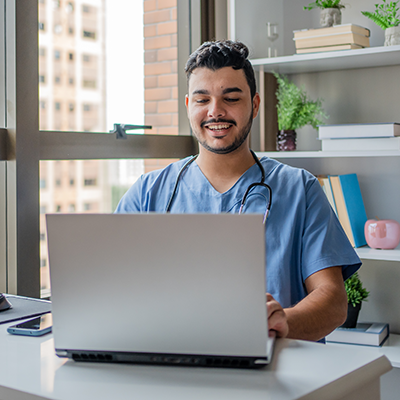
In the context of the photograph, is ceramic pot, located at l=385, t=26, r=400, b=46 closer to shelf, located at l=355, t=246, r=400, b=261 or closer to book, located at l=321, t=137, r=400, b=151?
book, located at l=321, t=137, r=400, b=151

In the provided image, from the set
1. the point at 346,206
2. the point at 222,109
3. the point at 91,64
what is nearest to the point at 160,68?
the point at 91,64

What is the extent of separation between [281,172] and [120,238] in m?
0.87

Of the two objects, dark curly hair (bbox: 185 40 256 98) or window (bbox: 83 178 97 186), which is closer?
dark curly hair (bbox: 185 40 256 98)

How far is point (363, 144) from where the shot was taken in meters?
2.01

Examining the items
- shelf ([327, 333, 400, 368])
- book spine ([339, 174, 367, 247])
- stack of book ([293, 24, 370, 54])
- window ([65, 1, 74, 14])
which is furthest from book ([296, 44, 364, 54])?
shelf ([327, 333, 400, 368])

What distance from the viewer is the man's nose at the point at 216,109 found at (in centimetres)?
160

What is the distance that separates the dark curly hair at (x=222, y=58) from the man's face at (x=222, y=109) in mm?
16

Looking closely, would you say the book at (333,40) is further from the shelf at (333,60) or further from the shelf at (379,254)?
the shelf at (379,254)

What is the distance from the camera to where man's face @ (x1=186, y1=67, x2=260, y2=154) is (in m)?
1.60

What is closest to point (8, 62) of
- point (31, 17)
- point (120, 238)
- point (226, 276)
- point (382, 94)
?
point (31, 17)

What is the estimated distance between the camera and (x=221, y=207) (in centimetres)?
156

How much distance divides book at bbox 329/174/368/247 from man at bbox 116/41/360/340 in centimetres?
60

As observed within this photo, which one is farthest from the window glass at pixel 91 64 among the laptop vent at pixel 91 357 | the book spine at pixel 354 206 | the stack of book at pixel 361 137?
the laptop vent at pixel 91 357

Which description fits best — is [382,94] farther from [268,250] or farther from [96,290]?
[96,290]
